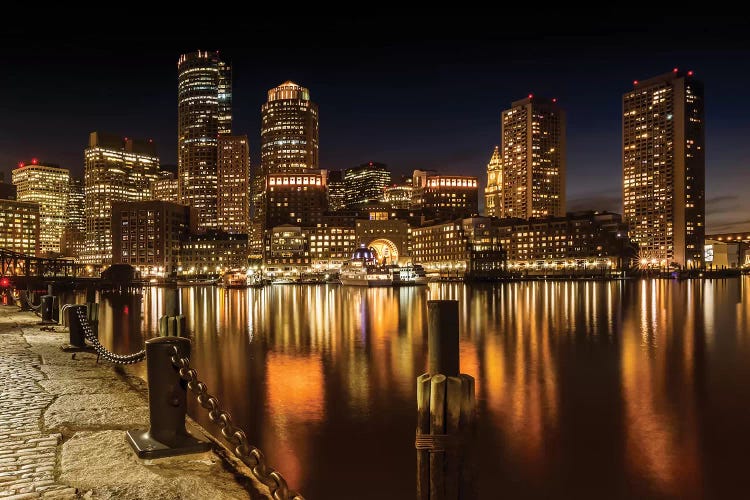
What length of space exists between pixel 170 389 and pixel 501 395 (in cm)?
1391

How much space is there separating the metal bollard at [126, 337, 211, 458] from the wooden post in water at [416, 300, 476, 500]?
11.9 feet

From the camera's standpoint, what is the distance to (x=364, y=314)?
5450cm

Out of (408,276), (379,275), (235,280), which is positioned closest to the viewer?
(235,280)

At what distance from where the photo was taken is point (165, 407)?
786cm

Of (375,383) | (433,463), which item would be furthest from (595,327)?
(433,463)

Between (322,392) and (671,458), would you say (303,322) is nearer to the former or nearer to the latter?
(322,392)

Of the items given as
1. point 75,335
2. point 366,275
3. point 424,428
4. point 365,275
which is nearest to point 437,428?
point 424,428

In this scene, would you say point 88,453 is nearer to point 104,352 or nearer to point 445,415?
point 445,415

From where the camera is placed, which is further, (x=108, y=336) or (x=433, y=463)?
(x=108, y=336)

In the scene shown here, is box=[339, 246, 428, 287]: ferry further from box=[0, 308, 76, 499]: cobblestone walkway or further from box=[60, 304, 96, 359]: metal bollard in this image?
box=[0, 308, 76, 499]: cobblestone walkway

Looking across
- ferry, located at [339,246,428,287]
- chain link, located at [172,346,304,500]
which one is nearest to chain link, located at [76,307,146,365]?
chain link, located at [172,346,304,500]

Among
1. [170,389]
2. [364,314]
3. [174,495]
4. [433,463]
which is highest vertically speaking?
[170,389]

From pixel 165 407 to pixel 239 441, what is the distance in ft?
6.14

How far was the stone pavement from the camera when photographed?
22.2 feet
